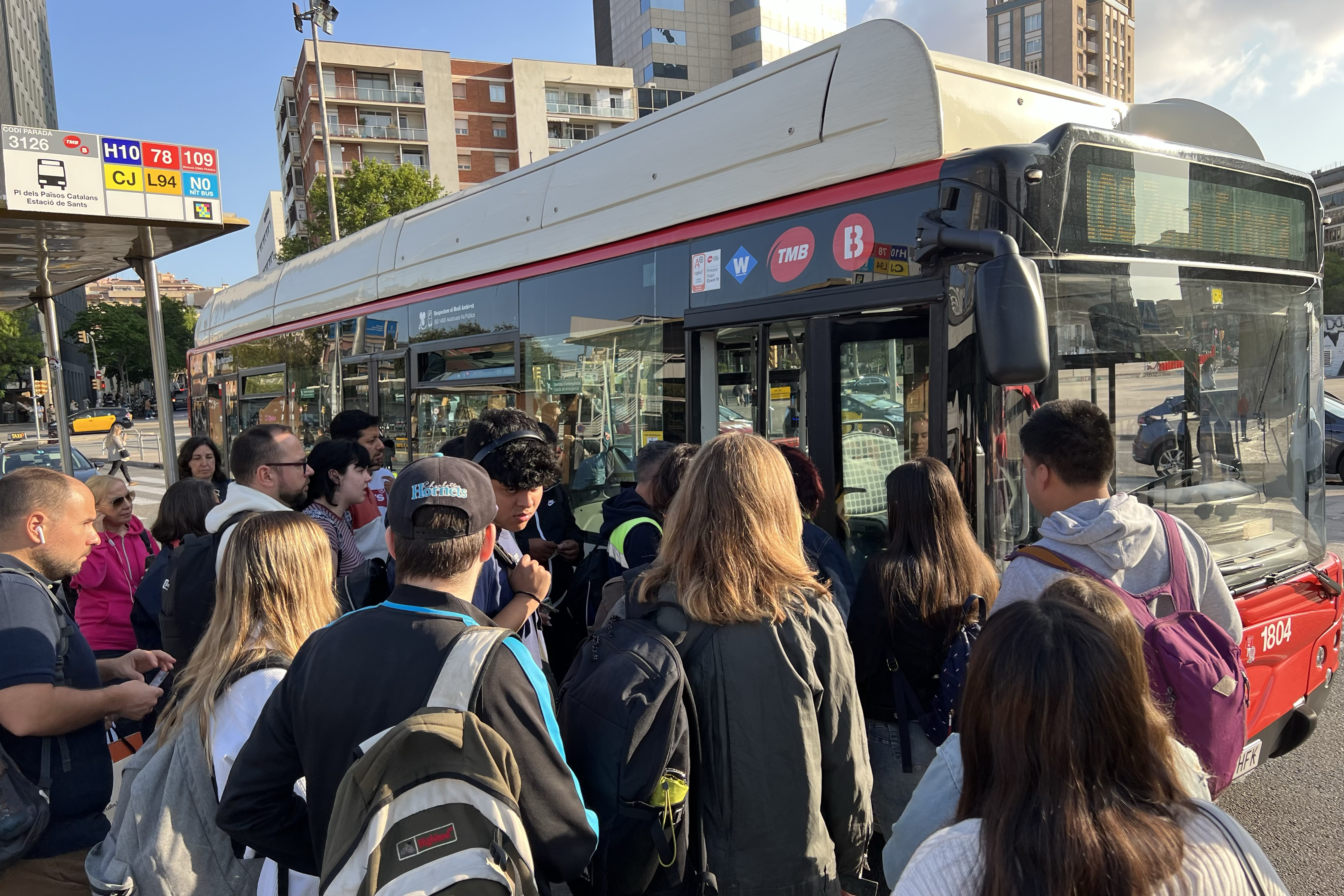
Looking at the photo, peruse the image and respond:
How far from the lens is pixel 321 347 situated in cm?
837

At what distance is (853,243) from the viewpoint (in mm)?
3572

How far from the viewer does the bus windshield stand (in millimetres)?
3320

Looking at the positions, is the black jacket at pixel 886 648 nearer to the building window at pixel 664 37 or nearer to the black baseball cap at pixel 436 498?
the black baseball cap at pixel 436 498

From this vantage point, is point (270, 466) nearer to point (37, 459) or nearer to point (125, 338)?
point (37, 459)

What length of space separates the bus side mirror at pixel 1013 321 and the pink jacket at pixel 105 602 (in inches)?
150

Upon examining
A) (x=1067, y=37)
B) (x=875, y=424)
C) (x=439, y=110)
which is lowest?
(x=875, y=424)

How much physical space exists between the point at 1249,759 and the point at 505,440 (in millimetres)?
3170

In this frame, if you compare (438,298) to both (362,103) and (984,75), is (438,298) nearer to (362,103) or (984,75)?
(984,75)

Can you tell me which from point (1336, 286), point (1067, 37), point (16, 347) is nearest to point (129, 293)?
point (16, 347)

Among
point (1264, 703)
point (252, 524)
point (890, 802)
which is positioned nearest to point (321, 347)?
point (252, 524)

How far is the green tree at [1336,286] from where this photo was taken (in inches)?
2340

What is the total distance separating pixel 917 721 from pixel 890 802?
1.14ft

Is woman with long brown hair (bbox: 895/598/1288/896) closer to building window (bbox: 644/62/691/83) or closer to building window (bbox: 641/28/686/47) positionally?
building window (bbox: 644/62/691/83)

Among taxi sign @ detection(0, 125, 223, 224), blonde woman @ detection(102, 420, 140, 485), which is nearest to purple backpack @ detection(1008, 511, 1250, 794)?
taxi sign @ detection(0, 125, 223, 224)
